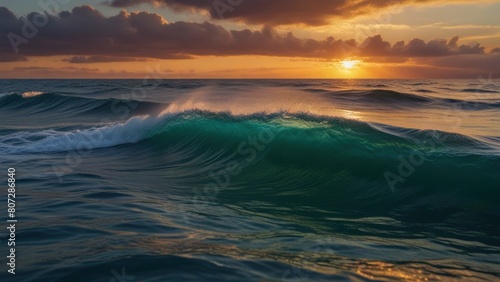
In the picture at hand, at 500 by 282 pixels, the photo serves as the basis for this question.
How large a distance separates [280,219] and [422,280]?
2352 mm

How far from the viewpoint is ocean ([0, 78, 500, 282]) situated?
4094 millimetres

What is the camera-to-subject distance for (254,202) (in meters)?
7.20

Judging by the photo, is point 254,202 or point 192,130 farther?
point 192,130

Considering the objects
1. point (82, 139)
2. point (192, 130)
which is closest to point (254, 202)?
point (192, 130)

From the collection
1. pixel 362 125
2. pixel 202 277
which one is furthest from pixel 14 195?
pixel 362 125

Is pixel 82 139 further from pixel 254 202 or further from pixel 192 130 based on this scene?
pixel 254 202

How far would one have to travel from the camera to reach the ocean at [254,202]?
4.09 meters

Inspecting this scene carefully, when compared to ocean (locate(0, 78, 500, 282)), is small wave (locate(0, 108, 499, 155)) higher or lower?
higher

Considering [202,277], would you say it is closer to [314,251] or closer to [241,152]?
[314,251]

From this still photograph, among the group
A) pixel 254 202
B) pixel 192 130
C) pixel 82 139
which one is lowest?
pixel 254 202

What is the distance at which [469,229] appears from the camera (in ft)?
19.1

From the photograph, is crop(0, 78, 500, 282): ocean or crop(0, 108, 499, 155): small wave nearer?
crop(0, 78, 500, 282): ocean

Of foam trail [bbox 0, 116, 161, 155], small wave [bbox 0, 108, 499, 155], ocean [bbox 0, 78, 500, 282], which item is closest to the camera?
ocean [bbox 0, 78, 500, 282]

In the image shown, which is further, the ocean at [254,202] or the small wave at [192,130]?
the small wave at [192,130]
